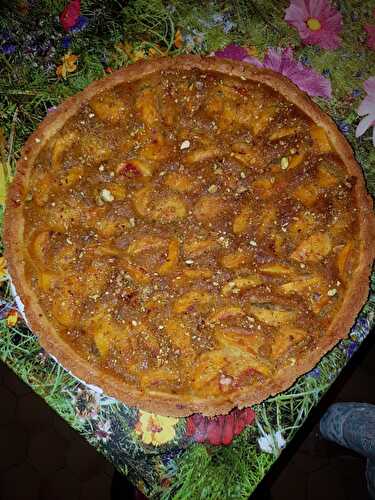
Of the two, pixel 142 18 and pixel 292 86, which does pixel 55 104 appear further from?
pixel 292 86

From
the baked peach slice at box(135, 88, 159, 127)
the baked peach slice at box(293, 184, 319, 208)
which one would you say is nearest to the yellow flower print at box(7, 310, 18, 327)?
the baked peach slice at box(135, 88, 159, 127)

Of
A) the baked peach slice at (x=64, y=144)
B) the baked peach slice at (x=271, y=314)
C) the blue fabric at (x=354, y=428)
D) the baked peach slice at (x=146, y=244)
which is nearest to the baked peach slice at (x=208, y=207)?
the baked peach slice at (x=146, y=244)

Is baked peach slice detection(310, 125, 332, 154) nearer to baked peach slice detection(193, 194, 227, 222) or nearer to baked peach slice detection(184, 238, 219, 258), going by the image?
baked peach slice detection(193, 194, 227, 222)

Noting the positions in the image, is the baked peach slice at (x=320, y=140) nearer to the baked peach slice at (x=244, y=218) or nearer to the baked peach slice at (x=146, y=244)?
the baked peach slice at (x=244, y=218)

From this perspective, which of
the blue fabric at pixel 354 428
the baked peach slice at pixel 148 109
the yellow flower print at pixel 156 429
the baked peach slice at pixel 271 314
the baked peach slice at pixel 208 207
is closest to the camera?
the baked peach slice at pixel 271 314

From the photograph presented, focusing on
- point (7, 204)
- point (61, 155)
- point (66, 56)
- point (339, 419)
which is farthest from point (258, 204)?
point (339, 419)

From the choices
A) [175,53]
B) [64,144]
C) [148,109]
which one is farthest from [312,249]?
[175,53]
